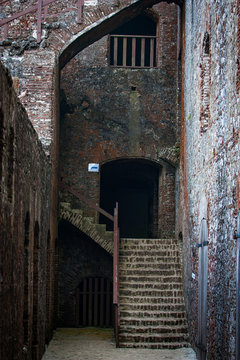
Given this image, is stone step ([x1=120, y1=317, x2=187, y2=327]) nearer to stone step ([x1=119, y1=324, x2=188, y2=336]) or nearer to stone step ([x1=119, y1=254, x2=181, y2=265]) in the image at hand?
stone step ([x1=119, y1=324, x2=188, y2=336])

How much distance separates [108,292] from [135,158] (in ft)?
12.7

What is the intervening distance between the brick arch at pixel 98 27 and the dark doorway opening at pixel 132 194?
428 centimetres

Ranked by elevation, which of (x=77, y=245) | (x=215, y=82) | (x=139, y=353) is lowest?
(x=139, y=353)

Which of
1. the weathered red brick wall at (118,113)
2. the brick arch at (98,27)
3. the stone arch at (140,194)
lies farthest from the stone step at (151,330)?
the brick arch at (98,27)

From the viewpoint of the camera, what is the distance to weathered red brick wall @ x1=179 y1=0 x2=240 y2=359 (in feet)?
27.5

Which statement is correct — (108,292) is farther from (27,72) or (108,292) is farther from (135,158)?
(27,72)

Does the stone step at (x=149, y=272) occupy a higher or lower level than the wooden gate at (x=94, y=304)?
higher

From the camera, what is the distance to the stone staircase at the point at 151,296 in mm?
12711

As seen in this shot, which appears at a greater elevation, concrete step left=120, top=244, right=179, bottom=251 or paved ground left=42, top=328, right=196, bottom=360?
concrete step left=120, top=244, right=179, bottom=251

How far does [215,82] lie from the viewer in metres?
9.99

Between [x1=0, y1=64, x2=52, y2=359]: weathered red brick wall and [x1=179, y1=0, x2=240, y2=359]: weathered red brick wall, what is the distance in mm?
2977

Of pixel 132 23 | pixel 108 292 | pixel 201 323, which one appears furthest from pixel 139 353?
pixel 132 23

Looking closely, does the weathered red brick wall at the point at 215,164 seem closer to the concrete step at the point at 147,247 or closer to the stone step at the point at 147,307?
the stone step at the point at 147,307

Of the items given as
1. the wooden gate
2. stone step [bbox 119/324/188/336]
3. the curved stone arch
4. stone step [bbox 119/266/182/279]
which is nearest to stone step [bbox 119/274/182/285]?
stone step [bbox 119/266/182/279]
